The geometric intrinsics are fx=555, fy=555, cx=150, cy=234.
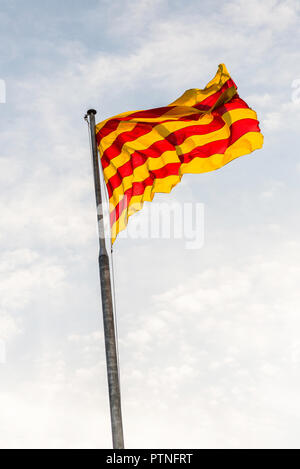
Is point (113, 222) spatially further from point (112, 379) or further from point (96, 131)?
point (112, 379)

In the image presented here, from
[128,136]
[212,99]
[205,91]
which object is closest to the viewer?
[128,136]

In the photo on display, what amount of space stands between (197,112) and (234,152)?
6.49ft

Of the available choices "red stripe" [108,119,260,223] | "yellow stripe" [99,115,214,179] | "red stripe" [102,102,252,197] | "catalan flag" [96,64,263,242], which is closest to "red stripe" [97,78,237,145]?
"catalan flag" [96,64,263,242]

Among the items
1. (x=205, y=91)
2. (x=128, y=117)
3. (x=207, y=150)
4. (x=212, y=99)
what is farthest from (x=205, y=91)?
(x=128, y=117)

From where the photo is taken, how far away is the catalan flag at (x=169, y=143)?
1864cm

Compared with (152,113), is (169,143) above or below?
below

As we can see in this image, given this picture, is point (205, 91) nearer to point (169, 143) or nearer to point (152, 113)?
point (152, 113)

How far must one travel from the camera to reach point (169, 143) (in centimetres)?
1942

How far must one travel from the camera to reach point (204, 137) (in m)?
19.5

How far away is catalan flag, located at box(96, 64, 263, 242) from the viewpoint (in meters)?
18.6
